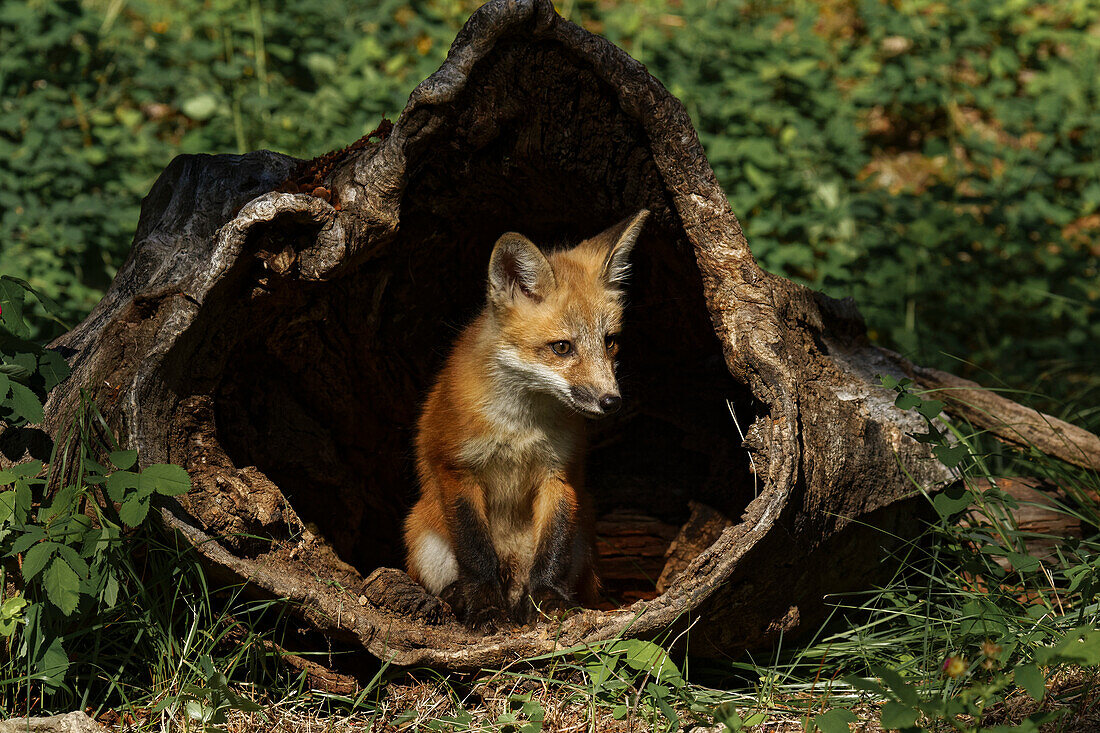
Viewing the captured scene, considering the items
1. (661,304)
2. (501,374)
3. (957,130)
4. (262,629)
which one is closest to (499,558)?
(501,374)

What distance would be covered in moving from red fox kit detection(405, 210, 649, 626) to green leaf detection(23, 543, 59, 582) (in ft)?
5.23

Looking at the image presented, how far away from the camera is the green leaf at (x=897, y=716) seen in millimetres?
2402

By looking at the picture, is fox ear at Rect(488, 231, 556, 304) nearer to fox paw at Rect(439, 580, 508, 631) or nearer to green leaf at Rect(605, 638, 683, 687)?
fox paw at Rect(439, 580, 508, 631)

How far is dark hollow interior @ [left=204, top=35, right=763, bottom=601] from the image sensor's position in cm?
365

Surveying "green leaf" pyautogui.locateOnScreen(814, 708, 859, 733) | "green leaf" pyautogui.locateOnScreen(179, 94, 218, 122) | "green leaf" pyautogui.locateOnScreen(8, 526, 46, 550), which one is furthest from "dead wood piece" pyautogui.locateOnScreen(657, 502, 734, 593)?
"green leaf" pyautogui.locateOnScreen(179, 94, 218, 122)

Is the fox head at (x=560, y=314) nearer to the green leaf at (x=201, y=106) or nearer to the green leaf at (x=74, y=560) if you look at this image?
the green leaf at (x=74, y=560)

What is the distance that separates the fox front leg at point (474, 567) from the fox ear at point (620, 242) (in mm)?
1230

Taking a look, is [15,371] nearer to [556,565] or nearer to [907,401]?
[556,565]

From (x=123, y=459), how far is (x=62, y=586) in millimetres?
445

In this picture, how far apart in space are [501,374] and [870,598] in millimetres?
1903

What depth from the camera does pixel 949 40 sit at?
8141 mm

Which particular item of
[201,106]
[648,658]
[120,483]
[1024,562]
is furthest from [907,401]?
[201,106]

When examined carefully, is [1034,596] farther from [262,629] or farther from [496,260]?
[262,629]

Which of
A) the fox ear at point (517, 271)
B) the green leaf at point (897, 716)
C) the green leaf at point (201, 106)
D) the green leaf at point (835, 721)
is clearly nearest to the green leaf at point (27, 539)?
the fox ear at point (517, 271)
